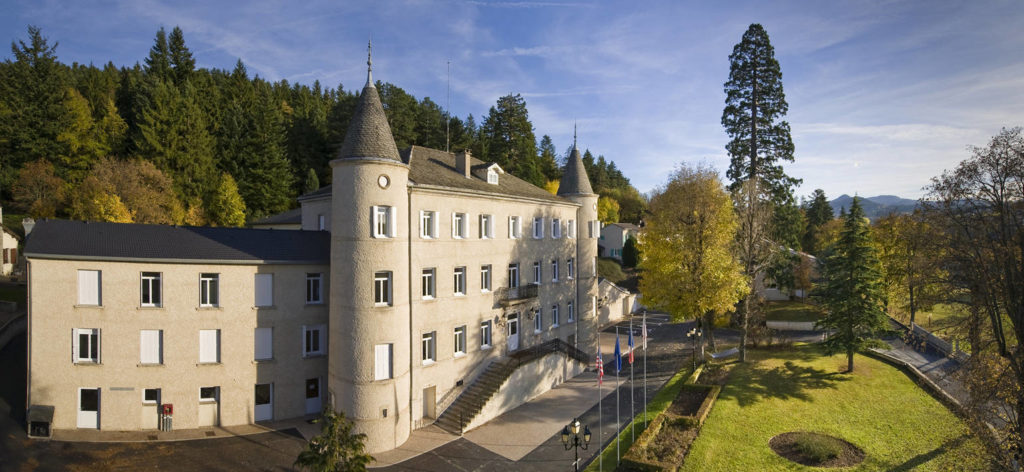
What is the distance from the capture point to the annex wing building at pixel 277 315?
20.8 meters

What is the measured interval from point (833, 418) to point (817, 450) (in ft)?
17.1

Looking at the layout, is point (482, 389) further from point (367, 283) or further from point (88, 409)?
point (88, 409)

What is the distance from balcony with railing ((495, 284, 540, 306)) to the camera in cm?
2858

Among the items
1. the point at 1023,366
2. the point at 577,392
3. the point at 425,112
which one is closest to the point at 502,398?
the point at 577,392

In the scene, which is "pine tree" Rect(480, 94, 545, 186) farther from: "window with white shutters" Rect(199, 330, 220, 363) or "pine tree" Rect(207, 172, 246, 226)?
"window with white shutters" Rect(199, 330, 220, 363)

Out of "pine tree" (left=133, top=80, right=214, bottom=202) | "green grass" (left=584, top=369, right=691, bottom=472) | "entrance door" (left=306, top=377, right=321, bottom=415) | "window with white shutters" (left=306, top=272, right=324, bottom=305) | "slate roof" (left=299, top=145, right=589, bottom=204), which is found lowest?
"green grass" (left=584, top=369, right=691, bottom=472)

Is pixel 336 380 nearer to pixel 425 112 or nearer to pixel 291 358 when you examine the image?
pixel 291 358

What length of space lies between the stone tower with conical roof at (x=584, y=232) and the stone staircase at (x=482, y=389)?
677cm

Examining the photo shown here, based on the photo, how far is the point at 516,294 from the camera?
2930 centimetres

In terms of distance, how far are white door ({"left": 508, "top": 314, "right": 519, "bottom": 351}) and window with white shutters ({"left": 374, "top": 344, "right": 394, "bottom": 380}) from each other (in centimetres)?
957

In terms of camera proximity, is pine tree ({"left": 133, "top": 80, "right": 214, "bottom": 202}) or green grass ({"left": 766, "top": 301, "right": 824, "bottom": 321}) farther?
pine tree ({"left": 133, "top": 80, "right": 214, "bottom": 202})

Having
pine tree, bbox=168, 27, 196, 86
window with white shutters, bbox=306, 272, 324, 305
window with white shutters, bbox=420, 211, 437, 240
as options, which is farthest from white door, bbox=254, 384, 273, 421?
pine tree, bbox=168, 27, 196, 86

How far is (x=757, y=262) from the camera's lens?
115 ft

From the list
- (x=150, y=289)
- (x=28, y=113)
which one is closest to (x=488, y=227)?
(x=150, y=289)
